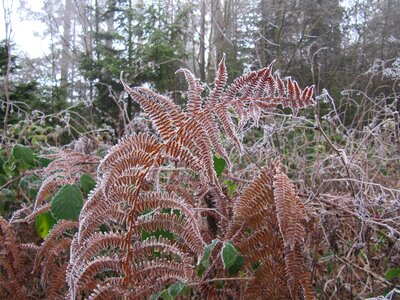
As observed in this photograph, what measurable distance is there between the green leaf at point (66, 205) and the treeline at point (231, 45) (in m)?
3.09

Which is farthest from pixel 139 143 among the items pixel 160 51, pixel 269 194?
pixel 160 51

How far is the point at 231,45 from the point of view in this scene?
7.11 m

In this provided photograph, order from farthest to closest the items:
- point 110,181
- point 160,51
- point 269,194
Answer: point 160,51 < point 269,194 < point 110,181

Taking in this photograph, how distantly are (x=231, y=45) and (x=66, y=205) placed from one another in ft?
21.0

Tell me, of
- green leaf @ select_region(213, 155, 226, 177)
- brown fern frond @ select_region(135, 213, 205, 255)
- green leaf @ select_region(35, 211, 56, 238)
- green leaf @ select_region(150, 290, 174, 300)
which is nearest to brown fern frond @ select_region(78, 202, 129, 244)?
brown fern frond @ select_region(135, 213, 205, 255)

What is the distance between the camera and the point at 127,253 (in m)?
0.88

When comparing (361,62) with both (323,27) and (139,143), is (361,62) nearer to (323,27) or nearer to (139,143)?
(323,27)

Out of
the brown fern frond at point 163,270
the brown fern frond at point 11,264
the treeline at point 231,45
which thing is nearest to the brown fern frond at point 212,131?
the brown fern frond at point 163,270

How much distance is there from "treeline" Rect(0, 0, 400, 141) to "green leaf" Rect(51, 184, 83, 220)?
309 cm

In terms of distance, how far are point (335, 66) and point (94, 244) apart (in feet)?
21.6

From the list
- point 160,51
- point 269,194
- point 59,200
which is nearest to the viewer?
point 269,194

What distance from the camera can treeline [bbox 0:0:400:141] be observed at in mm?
6168

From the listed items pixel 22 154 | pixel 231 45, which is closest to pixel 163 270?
pixel 22 154

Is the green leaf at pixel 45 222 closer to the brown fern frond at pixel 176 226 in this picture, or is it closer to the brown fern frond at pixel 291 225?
the brown fern frond at pixel 176 226
